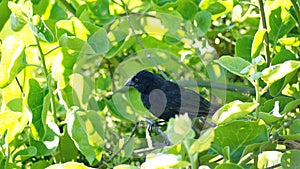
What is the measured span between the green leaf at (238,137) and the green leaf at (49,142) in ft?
1.26

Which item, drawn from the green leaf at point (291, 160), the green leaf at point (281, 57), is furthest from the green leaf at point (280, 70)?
the green leaf at point (281, 57)

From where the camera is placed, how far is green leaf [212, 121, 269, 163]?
2.67 ft

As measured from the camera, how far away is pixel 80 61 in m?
1.20

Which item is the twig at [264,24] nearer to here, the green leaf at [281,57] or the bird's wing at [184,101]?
the green leaf at [281,57]

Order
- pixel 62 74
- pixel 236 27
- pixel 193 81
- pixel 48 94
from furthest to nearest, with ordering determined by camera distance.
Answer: pixel 236 27 → pixel 193 81 → pixel 62 74 → pixel 48 94

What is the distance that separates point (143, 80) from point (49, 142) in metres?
0.33

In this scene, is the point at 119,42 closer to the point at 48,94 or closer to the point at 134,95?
the point at 134,95

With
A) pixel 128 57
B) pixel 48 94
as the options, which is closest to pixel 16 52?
pixel 48 94

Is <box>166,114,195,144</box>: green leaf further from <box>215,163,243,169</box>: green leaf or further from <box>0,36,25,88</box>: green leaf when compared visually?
<box>0,36,25,88</box>: green leaf

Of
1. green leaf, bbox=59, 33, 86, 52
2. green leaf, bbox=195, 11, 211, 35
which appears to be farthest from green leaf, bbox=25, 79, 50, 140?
green leaf, bbox=195, 11, 211, 35

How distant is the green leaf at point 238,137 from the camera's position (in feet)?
2.67

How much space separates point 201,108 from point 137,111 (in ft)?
0.52

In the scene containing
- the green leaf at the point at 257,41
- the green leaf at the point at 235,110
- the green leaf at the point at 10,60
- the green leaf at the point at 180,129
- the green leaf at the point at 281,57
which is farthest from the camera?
the green leaf at the point at 281,57

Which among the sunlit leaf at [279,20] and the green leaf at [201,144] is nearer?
the green leaf at [201,144]
